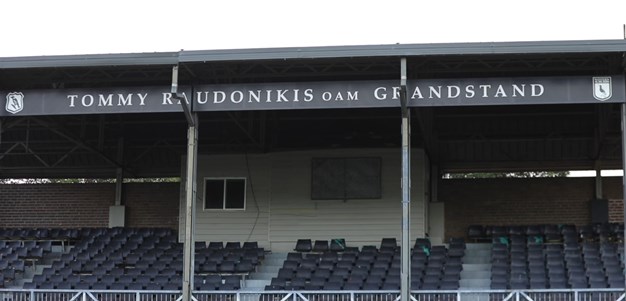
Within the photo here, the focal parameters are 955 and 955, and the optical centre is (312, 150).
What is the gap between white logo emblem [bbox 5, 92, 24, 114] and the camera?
2211cm

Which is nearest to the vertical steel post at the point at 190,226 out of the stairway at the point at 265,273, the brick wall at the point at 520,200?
the stairway at the point at 265,273

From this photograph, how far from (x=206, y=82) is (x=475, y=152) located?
11314mm

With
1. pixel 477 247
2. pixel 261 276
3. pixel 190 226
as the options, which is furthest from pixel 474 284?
pixel 190 226

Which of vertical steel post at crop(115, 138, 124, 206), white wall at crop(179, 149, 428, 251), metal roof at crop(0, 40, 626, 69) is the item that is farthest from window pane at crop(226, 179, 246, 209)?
metal roof at crop(0, 40, 626, 69)

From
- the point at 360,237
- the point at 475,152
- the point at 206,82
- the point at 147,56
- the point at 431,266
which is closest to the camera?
the point at 147,56

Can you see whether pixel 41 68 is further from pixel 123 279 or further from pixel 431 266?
pixel 431 266

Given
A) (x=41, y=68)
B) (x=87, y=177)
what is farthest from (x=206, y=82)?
(x=87, y=177)

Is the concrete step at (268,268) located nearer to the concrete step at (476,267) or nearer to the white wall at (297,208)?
the white wall at (297,208)

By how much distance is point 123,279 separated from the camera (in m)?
24.3

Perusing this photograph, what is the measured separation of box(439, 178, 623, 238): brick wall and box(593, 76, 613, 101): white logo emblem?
1064 cm

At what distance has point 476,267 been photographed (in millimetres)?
25250

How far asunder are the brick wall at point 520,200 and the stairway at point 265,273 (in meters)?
6.06

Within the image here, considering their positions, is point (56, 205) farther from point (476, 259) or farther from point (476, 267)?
point (476, 267)

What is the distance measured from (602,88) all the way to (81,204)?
19.5 meters
